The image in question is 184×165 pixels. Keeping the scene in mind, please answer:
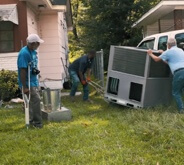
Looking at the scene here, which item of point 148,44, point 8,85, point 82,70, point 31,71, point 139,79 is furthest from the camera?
point 148,44

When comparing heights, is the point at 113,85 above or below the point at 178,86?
below

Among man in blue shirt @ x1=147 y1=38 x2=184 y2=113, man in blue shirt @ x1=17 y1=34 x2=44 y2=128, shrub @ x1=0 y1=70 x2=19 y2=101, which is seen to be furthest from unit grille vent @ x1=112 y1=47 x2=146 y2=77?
shrub @ x1=0 y1=70 x2=19 y2=101

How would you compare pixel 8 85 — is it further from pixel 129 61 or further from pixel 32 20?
pixel 129 61

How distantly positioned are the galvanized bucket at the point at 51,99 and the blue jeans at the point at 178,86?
7.95 feet

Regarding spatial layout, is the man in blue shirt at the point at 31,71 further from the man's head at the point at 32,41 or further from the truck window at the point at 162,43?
the truck window at the point at 162,43

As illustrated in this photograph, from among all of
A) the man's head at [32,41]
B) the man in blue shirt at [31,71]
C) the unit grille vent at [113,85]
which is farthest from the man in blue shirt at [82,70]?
the man's head at [32,41]

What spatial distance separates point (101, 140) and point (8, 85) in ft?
17.6

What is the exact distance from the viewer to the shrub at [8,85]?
9.49 m

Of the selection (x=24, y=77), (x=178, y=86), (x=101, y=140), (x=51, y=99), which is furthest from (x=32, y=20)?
(x=101, y=140)

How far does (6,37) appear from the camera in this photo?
1105 centimetres

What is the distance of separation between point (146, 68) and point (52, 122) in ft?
7.68

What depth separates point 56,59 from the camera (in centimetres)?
1337

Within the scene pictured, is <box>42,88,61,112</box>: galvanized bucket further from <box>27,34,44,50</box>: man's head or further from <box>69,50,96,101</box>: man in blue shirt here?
<box>69,50,96,101</box>: man in blue shirt

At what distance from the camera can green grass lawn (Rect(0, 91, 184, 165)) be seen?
414 centimetres
